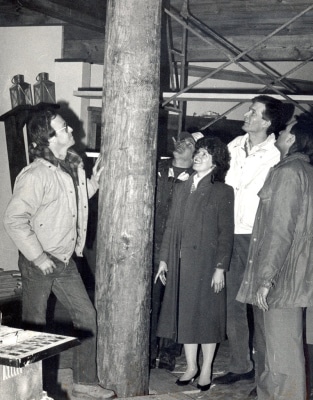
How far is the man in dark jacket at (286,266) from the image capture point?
395cm

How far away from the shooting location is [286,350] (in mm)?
4031

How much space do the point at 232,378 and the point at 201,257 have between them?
3.17 feet

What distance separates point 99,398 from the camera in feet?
14.1

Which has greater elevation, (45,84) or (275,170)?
(45,84)

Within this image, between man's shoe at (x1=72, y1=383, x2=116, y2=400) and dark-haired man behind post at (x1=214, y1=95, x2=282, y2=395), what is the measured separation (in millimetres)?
922

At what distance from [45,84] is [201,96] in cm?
248

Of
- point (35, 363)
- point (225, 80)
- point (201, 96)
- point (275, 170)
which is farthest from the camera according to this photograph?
point (225, 80)

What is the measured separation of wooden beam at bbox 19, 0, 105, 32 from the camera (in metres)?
6.67

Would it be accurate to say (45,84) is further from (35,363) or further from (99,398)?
(35,363)

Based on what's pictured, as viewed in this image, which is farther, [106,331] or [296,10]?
[296,10]

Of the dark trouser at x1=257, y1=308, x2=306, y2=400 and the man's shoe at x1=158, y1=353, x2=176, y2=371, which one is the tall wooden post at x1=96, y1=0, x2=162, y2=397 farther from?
the dark trouser at x1=257, y1=308, x2=306, y2=400

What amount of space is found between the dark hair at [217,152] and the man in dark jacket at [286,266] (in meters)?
0.61

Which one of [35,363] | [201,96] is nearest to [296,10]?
[201,96]

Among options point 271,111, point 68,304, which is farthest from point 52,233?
point 271,111
